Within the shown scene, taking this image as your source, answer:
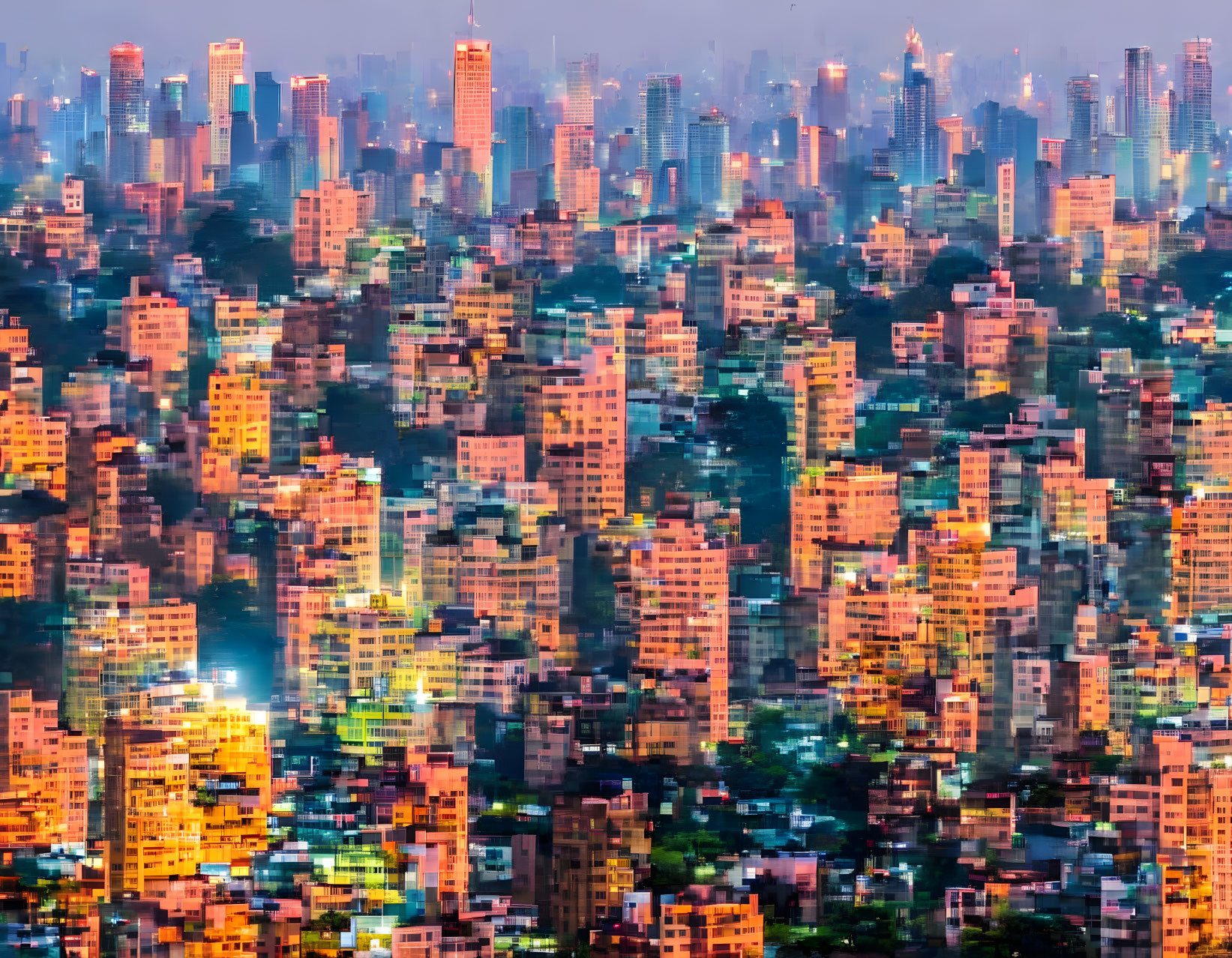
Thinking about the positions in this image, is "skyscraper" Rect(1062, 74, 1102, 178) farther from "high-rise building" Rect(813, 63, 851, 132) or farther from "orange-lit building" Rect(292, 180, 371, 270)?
"orange-lit building" Rect(292, 180, 371, 270)

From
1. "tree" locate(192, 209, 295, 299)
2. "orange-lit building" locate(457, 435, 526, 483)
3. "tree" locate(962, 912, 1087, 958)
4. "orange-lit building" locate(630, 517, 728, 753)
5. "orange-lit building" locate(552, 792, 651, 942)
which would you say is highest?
"tree" locate(192, 209, 295, 299)

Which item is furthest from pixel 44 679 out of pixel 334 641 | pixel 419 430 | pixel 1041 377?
pixel 1041 377

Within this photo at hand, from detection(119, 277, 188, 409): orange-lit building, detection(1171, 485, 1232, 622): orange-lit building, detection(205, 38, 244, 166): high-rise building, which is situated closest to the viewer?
detection(1171, 485, 1232, 622): orange-lit building

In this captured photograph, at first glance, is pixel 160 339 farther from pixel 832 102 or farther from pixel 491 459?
pixel 832 102

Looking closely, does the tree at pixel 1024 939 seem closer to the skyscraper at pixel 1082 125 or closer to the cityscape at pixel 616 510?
the cityscape at pixel 616 510

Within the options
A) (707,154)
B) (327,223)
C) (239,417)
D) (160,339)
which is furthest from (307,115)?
(239,417)

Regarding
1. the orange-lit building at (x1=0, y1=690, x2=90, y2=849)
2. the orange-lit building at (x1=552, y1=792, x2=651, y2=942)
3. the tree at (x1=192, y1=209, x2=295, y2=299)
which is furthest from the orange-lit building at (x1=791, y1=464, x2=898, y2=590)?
the tree at (x1=192, y1=209, x2=295, y2=299)

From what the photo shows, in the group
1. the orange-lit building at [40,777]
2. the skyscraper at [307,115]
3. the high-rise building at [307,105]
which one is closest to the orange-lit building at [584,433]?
the orange-lit building at [40,777]
